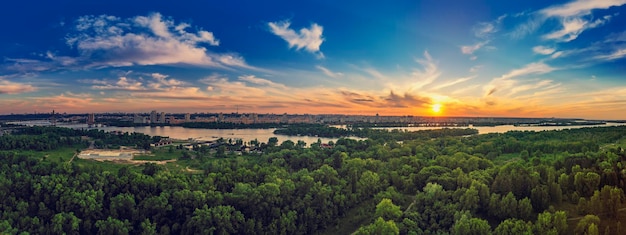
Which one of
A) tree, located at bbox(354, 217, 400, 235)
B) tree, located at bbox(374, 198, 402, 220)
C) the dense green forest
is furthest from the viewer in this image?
tree, located at bbox(374, 198, 402, 220)

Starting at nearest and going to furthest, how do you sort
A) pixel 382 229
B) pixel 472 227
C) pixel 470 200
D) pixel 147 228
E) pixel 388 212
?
pixel 472 227
pixel 382 229
pixel 147 228
pixel 388 212
pixel 470 200

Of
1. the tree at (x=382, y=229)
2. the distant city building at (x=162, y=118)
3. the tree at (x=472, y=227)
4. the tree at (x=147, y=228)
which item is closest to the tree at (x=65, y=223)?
the tree at (x=147, y=228)

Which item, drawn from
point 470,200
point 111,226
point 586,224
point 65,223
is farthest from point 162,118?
point 586,224

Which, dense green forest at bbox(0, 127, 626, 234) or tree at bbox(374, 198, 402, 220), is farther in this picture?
tree at bbox(374, 198, 402, 220)

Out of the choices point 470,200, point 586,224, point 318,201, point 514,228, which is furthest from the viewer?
point 318,201

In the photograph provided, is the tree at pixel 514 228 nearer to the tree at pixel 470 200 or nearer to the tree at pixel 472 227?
the tree at pixel 472 227

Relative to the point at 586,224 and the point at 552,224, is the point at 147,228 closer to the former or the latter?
the point at 552,224

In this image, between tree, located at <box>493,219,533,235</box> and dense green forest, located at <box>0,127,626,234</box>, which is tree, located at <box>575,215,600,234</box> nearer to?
dense green forest, located at <box>0,127,626,234</box>

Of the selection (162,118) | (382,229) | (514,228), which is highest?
(162,118)

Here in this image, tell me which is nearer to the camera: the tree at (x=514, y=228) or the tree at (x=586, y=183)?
the tree at (x=514, y=228)

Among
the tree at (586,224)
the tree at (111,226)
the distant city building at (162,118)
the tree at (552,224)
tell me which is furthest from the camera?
the distant city building at (162,118)

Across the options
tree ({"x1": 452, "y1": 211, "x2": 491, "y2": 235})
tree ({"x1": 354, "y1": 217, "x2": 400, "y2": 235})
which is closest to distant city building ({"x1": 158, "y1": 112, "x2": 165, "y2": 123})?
tree ({"x1": 354, "y1": 217, "x2": 400, "y2": 235})

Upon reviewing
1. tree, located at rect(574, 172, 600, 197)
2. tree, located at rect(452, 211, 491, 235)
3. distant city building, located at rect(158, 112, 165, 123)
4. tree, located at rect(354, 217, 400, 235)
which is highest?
distant city building, located at rect(158, 112, 165, 123)
